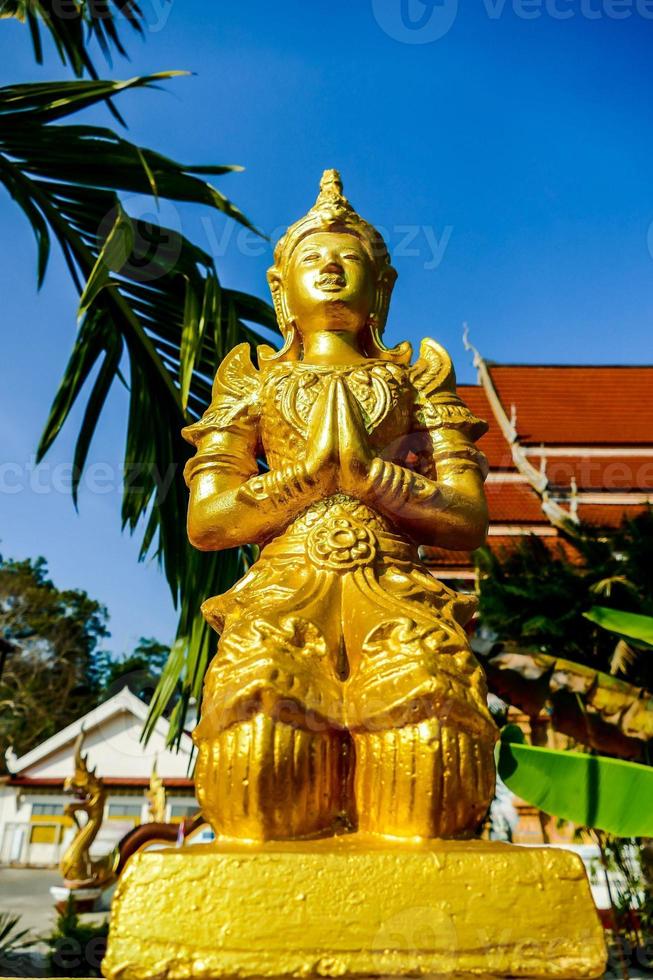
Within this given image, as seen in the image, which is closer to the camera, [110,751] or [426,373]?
[426,373]

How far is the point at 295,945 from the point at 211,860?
0.72ft

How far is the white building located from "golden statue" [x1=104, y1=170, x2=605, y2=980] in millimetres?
15060

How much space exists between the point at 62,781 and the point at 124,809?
5.29 feet

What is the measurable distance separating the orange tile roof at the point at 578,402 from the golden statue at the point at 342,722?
10.3 m

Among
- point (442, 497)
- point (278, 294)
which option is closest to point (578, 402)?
point (278, 294)

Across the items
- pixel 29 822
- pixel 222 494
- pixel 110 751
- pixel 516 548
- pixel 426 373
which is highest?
pixel 516 548

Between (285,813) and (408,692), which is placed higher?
(408,692)

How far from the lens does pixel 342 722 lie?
1.79 meters

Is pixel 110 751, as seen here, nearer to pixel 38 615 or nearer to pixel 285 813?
pixel 38 615

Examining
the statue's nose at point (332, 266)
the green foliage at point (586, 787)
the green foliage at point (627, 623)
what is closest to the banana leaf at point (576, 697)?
the green foliage at point (627, 623)

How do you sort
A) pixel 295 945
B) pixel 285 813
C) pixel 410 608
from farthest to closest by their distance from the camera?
pixel 410 608 < pixel 285 813 < pixel 295 945

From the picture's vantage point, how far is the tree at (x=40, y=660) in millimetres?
22828

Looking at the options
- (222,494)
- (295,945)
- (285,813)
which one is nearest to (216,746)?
(285,813)

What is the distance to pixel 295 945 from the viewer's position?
1435 millimetres
